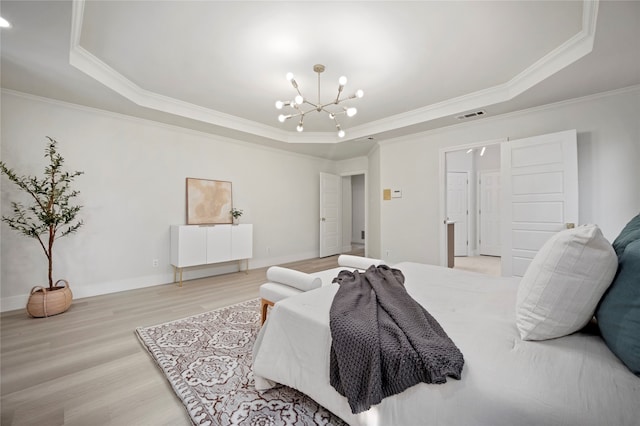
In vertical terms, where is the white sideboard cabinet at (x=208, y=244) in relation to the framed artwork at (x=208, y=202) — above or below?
below

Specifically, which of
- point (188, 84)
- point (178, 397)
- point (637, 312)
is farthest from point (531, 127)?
point (178, 397)

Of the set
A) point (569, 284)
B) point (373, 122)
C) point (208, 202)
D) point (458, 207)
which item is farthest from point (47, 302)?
point (458, 207)

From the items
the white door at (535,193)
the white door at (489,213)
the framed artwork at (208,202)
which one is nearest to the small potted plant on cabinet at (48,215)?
the framed artwork at (208,202)

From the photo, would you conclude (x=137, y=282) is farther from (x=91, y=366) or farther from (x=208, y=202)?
(x=91, y=366)

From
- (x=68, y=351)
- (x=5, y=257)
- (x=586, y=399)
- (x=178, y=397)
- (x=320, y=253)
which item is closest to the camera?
(x=586, y=399)

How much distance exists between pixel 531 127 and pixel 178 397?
4948 millimetres

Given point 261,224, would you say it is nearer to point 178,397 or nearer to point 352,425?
point 178,397

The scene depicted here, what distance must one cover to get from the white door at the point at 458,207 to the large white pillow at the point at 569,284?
5.78 m

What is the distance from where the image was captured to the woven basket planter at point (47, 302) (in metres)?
2.81

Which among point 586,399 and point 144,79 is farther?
point 144,79

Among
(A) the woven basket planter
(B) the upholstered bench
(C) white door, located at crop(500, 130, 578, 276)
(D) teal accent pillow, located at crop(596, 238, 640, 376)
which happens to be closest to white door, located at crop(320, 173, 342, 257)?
(C) white door, located at crop(500, 130, 578, 276)

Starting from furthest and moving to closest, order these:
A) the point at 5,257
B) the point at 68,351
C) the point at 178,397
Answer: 1. the point at 5,257
2. the point at 68,351
3. the point at 178,397

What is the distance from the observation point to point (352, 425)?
1165 mm

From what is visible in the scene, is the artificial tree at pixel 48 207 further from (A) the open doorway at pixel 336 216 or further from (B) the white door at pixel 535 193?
(B) the white door at pixel 535 193
